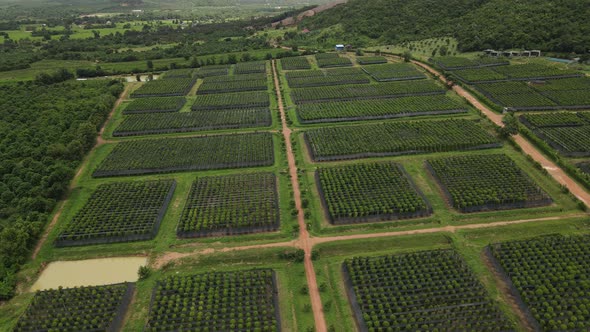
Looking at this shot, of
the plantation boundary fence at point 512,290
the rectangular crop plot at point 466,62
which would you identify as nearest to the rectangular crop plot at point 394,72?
the rectangular crop plot at point 466,62

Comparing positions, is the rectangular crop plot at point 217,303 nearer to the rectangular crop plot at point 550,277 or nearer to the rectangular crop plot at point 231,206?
the rectangular crop plot at point 231,206

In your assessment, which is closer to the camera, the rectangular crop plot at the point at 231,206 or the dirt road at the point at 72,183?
the dirt road at the point at 72,183

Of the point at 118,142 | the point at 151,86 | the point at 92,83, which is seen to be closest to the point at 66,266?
the point at 118,142

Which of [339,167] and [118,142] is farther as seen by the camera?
[118,142]

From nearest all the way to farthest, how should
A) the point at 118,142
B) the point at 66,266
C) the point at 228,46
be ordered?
1. the point at 66,266
2. the point at 118,142
3. the point at 228,46

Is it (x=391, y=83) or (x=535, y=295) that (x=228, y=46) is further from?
(x=535, y=295)

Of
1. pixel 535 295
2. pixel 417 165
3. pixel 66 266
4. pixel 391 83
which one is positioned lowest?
pixel 66 266

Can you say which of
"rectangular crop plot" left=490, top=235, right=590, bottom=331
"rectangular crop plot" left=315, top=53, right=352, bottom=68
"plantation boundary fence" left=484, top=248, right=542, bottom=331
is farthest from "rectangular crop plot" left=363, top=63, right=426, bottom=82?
"plantation boundary fence" left=484, top=248, right=542, bottom=331
